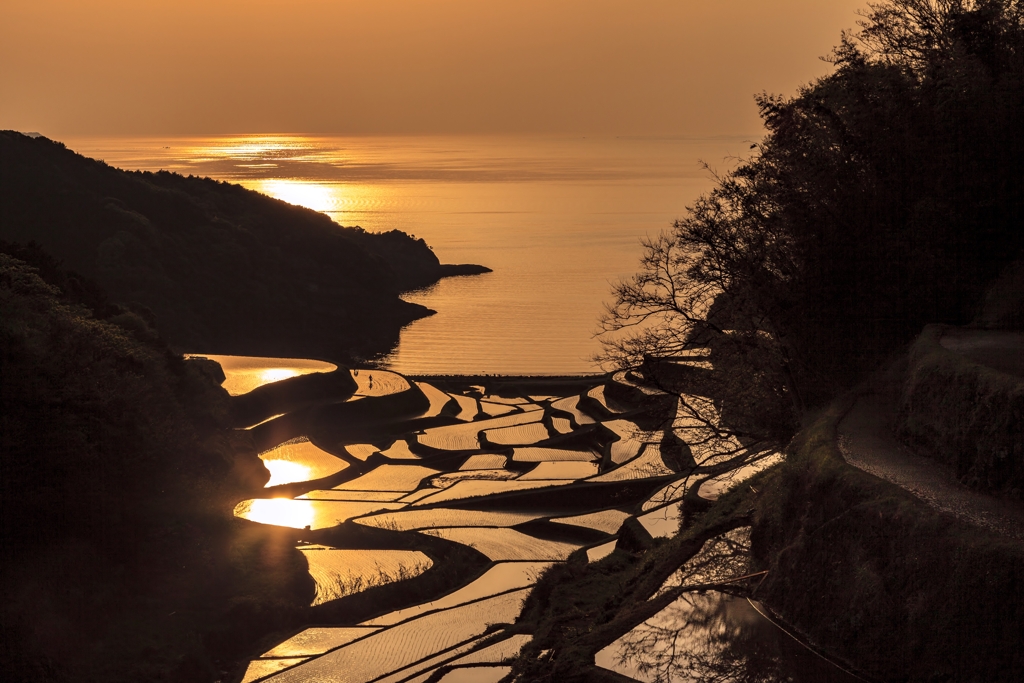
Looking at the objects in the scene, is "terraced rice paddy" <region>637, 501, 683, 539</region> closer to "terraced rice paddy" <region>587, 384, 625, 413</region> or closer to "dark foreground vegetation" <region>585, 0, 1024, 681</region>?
"dark foreground vegetation" <region>585, 0, 1024, 681</region>

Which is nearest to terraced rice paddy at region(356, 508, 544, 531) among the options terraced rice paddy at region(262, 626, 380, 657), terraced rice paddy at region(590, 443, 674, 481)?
terraced rice paddy at region(590, 443, 674, 481)

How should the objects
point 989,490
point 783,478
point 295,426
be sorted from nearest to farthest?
point 989,490
point 783,478
point 295,426

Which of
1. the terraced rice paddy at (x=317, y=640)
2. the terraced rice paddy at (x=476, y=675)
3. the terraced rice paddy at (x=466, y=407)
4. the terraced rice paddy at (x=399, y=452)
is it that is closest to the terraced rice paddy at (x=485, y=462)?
the terraced rice paddy at (x=399, y=452)

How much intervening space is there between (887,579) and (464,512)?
1116 inches

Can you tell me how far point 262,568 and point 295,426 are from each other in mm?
26532

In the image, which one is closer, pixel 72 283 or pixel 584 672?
pixel 584 672

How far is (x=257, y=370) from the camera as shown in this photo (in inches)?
2623

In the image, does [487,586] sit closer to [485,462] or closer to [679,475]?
[679,475]

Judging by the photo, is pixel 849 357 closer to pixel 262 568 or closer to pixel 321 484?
pixel 262 568

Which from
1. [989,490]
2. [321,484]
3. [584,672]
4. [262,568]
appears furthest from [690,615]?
[321,484]

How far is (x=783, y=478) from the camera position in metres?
14.4

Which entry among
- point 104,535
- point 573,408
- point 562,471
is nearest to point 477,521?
point 562,471

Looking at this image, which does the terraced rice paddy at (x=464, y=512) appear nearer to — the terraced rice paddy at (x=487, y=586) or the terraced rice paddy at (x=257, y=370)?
the terraced rice paddy at (x=487, y=586)

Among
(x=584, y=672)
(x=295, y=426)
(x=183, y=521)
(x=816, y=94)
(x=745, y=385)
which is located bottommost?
(x=295, y=426)
